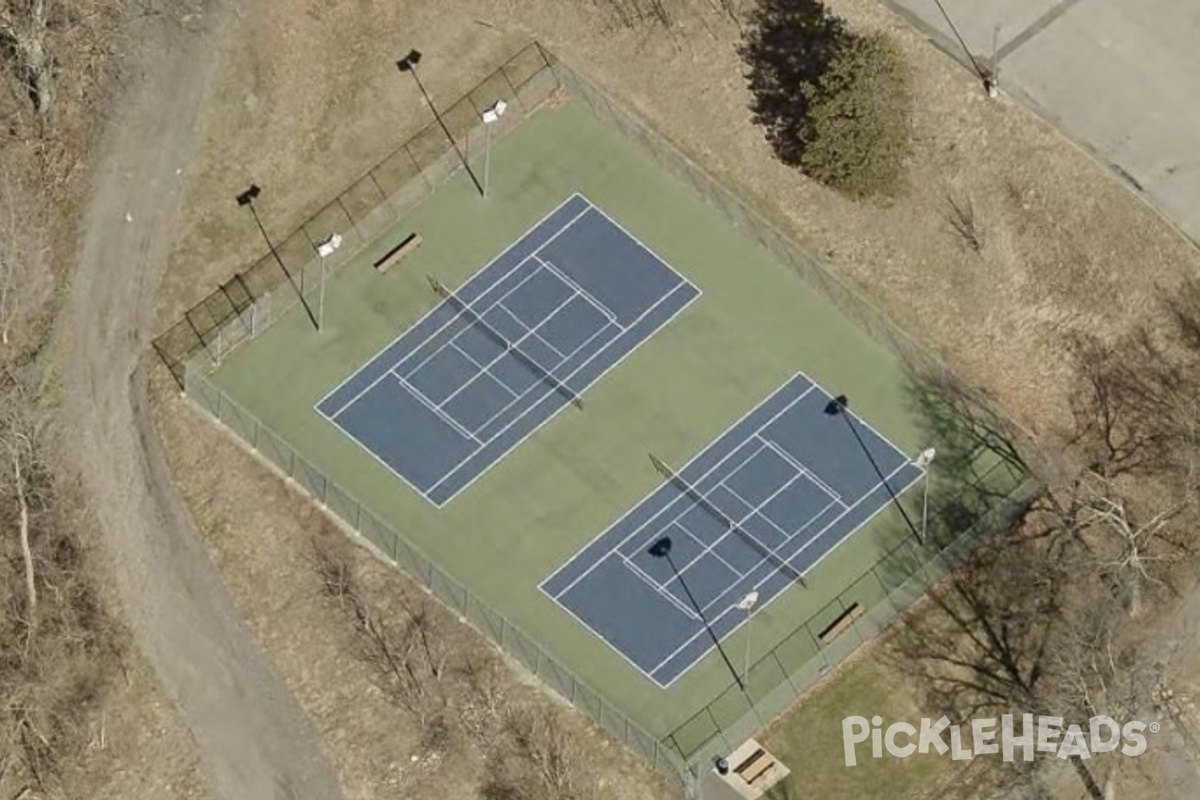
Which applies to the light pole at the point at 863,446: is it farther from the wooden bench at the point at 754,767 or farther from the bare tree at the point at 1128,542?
the wooden bench at the point at 754,767

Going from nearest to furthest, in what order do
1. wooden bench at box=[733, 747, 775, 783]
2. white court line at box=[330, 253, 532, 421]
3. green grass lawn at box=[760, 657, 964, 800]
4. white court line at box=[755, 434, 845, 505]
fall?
1. wooden bench at box=[733, 747, 775, 783]
2. green grass lawn at box=[760, 657, 964, 800]
3. white court line at box=[755, 434, 845, 505]
4. white court line at box=[330, 253, 532, 421]

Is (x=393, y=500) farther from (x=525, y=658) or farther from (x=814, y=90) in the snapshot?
(x=814, y=90)

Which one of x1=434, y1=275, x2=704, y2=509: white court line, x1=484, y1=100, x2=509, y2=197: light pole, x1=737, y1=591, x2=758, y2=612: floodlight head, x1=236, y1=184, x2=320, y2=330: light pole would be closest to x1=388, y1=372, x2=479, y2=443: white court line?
x1=434, y1=275, x2=704, y2=509: white court line

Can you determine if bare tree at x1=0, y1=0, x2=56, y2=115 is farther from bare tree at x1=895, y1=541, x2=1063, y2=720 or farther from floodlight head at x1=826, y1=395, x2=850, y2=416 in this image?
bare tree at x1=895, y1=541, x2=1063, y2=720

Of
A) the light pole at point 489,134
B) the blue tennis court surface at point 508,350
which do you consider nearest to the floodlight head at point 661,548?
the blue tennis court surface at point 508,350

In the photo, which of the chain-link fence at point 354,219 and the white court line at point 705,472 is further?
the chain-link fence at point 354,219

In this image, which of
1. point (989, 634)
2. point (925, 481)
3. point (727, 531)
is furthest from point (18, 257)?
point (989, 634)
